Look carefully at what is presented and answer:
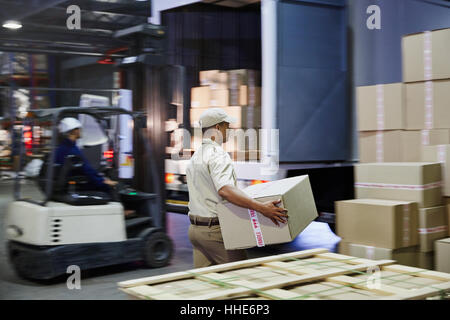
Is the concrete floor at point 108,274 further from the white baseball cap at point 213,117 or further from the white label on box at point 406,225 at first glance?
the white label on box at point 406,225

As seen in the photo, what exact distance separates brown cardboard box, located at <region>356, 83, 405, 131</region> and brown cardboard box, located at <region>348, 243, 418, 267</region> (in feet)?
4.65

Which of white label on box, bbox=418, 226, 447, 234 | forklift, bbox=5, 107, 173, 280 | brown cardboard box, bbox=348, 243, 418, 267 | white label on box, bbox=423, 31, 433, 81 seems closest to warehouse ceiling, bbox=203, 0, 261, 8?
forklift, bbox=5, 107, 173, 280

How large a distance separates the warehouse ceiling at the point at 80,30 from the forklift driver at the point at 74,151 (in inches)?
51.3

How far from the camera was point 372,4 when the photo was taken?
21.8ft

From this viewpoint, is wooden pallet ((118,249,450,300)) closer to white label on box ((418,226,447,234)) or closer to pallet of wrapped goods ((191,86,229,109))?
white label on box ((418,226,447,234))

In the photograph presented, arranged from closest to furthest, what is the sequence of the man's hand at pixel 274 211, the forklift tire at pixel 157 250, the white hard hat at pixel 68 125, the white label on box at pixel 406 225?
the man's hand at pixel 274 211
the white label on box at pixel 406 225
the white hard hat at pixel 68 125
the forklift tire at pixel 157 250

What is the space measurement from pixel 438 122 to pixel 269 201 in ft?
7.55

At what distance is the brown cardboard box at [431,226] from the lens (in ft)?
14.2

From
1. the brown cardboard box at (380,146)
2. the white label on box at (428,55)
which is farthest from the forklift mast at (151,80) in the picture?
the white label on box at (428,55)

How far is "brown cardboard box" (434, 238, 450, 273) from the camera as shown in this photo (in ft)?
13.7

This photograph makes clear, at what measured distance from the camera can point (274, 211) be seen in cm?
342

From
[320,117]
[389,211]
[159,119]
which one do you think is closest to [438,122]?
[389,211]
